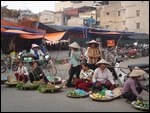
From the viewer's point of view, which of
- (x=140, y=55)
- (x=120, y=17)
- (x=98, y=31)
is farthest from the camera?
(x=120, y=17)

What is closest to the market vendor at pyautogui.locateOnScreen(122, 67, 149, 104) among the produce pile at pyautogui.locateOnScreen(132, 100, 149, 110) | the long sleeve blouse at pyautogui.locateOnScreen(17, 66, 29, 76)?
the produce pile at pyautogui.locateOnScreen(132, 100, 149, 110)

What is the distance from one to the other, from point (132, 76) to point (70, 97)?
1.80 metres

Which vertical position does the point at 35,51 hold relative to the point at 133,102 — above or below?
above

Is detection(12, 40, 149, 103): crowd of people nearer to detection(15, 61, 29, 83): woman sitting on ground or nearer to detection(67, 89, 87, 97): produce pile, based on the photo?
detection(15, 61, 29, 83): woman sitting on ground

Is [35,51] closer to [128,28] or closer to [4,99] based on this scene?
[4,99]

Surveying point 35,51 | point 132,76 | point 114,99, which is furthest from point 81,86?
point 35,51

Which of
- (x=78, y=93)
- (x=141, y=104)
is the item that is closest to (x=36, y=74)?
(x=78, y=93)

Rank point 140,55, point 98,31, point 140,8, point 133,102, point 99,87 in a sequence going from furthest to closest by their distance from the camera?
point 140,8 < point 140,55 < point 98,31 < point 99,87 < point 133,102

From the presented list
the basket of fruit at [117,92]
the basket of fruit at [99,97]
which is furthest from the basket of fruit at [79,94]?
A: the basket of fruit at [117,92]

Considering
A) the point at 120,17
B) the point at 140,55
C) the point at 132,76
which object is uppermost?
the point at 120,17

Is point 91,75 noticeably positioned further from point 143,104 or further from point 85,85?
point 143,104

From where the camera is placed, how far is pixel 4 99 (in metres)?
6.21

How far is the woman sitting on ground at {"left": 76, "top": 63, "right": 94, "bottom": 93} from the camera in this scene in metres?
6.73

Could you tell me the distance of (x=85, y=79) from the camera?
7070 millimetres
